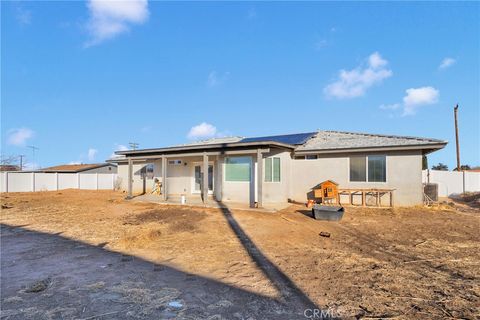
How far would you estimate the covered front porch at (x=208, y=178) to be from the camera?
13.6 m

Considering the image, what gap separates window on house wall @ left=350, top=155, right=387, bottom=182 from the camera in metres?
13.0

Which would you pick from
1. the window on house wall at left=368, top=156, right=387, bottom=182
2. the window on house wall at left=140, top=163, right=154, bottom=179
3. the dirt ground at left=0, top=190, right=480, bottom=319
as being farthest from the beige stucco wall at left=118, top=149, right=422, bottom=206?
the window on house wall at left=140, top=163, right=154, bottom=179

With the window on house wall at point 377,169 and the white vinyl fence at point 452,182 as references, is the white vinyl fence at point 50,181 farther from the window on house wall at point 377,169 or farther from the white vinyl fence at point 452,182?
the white vinyl fence at point 452,182

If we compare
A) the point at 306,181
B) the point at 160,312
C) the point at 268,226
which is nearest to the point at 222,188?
the point at 306,181

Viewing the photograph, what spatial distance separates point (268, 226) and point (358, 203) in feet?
19.5

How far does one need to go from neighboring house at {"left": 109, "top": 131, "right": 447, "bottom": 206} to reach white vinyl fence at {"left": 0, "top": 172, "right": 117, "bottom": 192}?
12531 millimetres

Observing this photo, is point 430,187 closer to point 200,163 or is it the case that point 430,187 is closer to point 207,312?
point 200,163

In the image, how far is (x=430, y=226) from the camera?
9320mm

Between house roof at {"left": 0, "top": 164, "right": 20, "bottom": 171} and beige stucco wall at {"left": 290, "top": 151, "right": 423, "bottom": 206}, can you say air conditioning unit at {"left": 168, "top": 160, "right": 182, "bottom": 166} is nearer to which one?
beige stucco wall at {"left": 290, "top": 151, "right": 423, "bottom": 206}

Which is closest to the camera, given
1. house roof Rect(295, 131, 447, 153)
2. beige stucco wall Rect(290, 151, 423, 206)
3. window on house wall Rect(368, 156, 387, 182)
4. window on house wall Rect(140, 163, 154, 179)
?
house roof Rect(295, 131, 447, 153)

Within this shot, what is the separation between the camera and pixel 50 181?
24.6 metres

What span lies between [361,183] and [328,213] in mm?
4116

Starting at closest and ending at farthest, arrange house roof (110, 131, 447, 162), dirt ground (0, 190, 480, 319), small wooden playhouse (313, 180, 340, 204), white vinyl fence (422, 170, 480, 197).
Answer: dirt ground (0, 190, 480, 319)
house roof (110, 131, 447, 162)
small wooden playhouse (313, 180, 340, 204)
white vinyl fence (422, 170, 480, 197)

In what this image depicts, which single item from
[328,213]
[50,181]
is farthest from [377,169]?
[50,181]
